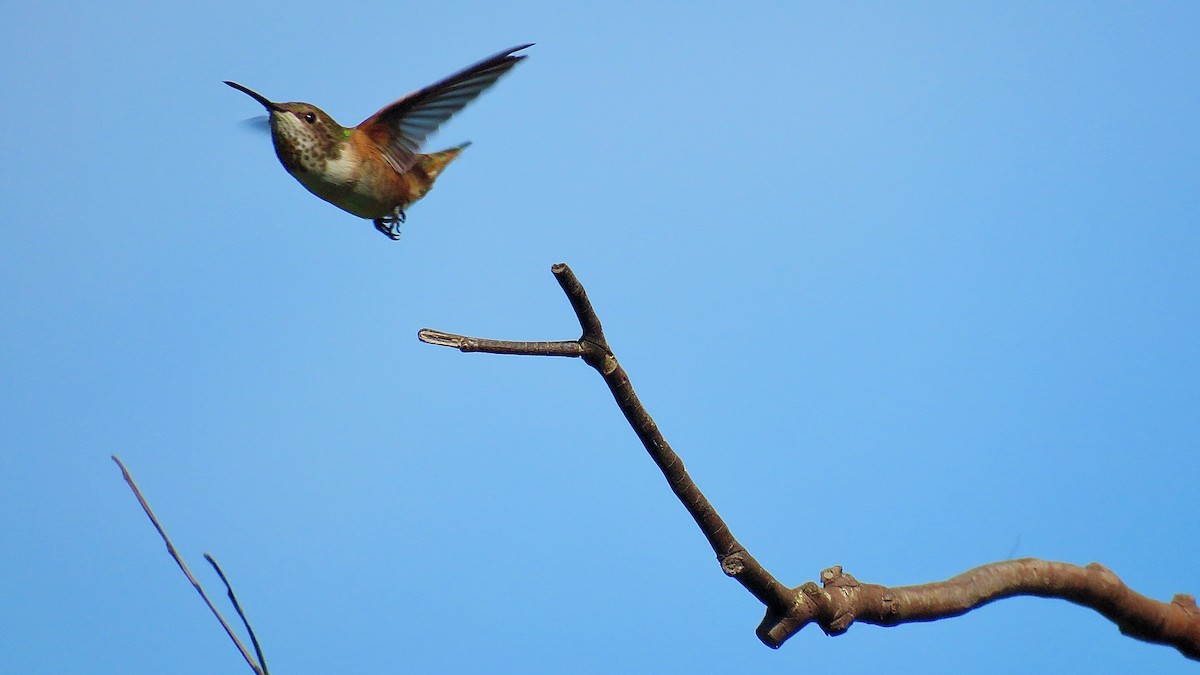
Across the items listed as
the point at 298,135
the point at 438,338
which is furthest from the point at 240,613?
the point at 298,135

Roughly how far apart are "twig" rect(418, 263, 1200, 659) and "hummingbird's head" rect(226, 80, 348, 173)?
649 millimetres

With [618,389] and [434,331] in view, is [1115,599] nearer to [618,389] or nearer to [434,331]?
[618,389]

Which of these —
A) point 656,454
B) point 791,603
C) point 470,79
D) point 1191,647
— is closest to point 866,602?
point 791,603

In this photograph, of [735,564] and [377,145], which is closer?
[735,564]

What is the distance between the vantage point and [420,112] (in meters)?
1.37

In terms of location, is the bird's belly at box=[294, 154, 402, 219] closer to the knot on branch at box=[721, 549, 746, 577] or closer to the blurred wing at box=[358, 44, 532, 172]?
the blurred wing at box=[358, 44, 532, 172]

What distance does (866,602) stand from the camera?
Result: 2.69ft

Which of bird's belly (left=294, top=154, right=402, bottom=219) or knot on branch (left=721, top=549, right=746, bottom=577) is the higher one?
bird's belly (left=294, top=154, right=402, bottom=219)

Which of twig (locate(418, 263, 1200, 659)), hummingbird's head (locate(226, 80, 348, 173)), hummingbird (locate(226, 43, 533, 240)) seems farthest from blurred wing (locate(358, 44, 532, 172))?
twig (locate(418, 263, 1200, 659))

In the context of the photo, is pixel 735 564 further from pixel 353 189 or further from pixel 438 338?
pixel 353 189

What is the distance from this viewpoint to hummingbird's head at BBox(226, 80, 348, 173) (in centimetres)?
121

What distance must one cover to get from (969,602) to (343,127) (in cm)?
95

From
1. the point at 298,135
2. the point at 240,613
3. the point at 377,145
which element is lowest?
the point at 240,613

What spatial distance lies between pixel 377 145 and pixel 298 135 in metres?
0.18
